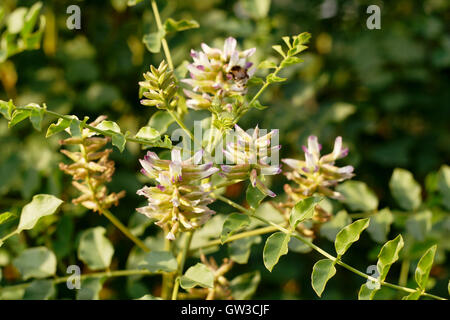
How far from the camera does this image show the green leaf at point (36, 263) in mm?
1299

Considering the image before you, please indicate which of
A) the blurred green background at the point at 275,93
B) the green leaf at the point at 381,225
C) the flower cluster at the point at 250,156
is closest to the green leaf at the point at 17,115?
the flower cluster at the point at 250,156

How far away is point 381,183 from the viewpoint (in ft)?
7.11

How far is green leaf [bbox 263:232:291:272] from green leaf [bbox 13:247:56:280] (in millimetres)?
580

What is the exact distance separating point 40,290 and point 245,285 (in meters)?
0.53

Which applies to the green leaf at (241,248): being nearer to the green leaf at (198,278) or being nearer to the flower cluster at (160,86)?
the green leaf at (198,278)

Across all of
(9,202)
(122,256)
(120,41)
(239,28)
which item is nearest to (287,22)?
(239,28)

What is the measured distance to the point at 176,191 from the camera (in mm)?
1010

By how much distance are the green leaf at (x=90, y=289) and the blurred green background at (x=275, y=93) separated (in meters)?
0.13

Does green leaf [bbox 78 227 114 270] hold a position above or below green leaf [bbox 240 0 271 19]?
below

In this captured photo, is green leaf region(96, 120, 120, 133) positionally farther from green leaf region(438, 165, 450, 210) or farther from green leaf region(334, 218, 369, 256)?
green leaf region(438, 165, 450, 210)

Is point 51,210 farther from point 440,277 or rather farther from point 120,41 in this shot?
point 440,277

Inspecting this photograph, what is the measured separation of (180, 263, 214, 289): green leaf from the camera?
109cm

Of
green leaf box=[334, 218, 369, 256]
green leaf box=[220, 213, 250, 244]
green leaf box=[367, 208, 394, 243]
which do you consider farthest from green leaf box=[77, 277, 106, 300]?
green leaf box=[367, 208, 394, 243]
